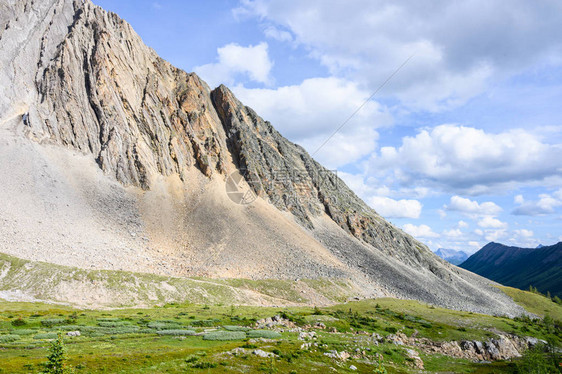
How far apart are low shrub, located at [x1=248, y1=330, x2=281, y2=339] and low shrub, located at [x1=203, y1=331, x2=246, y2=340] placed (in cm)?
115

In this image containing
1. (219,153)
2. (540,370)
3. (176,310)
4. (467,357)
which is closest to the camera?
(540,370)

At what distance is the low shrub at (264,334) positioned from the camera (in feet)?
132

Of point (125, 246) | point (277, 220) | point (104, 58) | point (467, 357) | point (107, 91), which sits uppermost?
A: point (104, 58)

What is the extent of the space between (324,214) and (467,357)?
9626cm

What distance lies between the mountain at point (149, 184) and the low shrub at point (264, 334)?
35.5 meters

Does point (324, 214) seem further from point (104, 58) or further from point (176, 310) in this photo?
point (104, 58)

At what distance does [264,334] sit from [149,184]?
85.0 m

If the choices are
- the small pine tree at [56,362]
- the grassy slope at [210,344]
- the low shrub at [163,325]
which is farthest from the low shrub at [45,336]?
the small pine tree at [56,362]

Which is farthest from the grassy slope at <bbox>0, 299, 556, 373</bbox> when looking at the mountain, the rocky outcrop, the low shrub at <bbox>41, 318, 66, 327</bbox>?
the mountain

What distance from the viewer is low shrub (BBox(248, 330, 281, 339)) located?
40.2 meters

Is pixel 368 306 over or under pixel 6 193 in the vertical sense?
under

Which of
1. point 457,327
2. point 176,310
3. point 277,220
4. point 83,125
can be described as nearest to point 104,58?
point 83,125

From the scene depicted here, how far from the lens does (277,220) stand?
12181cm

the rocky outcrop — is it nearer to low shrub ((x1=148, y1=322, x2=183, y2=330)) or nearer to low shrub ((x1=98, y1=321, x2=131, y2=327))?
low shrub ((x1=148, y1=322, x2=183, y2=330))
